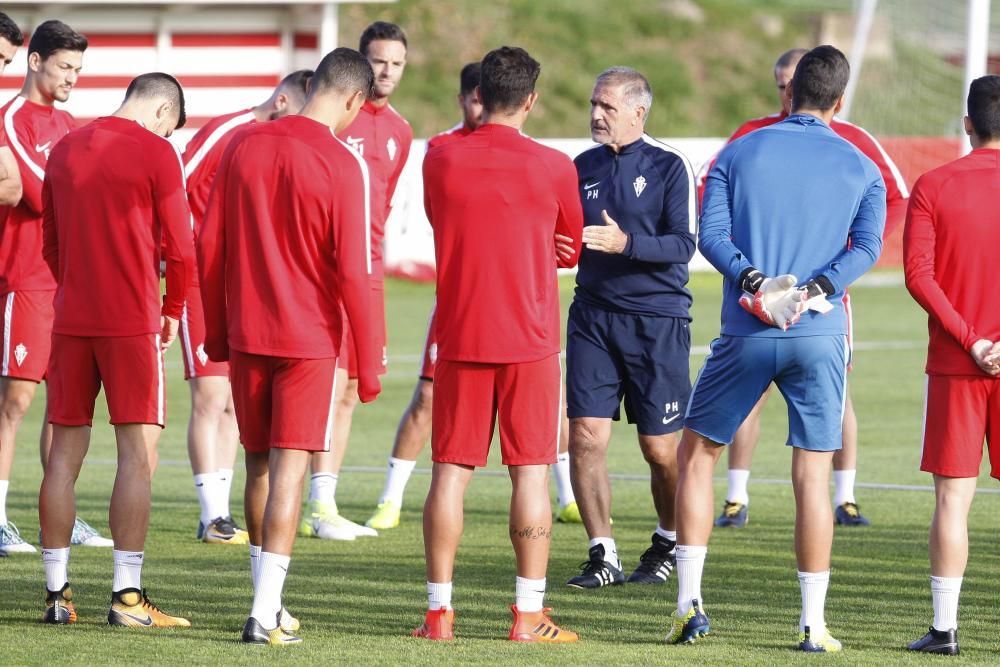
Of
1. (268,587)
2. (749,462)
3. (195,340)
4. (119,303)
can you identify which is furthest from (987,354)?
(195,340)

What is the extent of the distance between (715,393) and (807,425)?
376 millimetres

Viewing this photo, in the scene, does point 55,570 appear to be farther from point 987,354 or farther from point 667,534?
point 987,354

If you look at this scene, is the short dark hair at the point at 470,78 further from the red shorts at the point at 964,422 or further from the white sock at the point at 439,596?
the red shorts at the point at 964,422

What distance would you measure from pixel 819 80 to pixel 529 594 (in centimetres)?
230

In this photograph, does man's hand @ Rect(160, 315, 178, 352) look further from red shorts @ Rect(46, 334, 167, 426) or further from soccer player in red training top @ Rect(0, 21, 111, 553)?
soccer player in red training top @ Rect(0, 21, 111, 553)

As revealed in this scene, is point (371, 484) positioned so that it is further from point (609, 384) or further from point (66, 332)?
point (66, 332)

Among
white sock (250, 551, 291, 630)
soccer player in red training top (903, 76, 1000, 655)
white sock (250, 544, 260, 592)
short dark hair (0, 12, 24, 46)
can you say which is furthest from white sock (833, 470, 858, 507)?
short dark hair (0, 12, 24, 46)

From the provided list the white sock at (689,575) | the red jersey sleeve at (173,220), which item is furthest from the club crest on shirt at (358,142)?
the white sock at (689,575)

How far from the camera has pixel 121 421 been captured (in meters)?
6.96

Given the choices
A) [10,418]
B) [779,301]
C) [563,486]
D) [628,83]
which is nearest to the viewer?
[779,301]

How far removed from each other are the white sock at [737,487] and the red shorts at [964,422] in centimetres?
329

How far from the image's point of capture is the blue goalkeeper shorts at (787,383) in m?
6.53

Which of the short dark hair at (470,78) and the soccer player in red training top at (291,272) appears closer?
the soccer player in red training top at (291,272)

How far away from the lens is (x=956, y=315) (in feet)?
21.2
